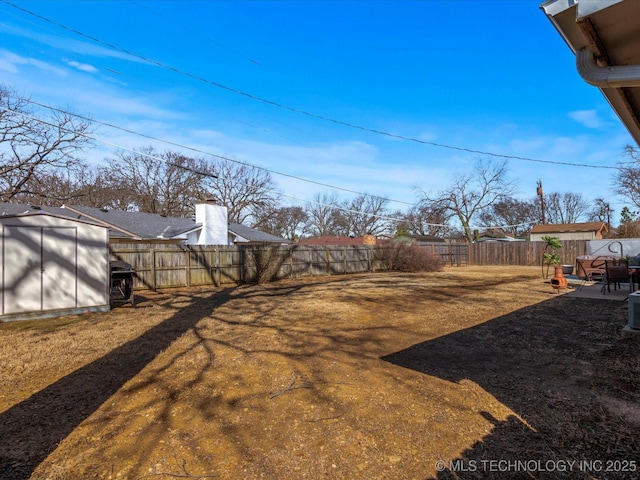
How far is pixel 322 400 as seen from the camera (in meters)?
3.29

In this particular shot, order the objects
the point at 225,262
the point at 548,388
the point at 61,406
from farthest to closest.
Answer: the point at 225,262, the point at 548,388, the point at 61,406

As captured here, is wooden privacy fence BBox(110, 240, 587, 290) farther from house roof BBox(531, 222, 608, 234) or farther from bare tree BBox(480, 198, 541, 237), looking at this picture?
bare tree BBox(480, 198, 541, 237)

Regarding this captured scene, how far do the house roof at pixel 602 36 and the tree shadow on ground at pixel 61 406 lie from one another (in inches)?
153

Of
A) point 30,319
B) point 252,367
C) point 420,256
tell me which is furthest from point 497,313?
point 420,256

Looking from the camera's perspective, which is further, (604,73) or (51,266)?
(51,266)

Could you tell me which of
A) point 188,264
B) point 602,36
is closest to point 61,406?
point 602,36

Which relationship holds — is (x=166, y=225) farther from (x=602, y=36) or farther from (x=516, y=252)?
(x=516, y=252)

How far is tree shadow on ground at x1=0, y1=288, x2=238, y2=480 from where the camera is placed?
8.14 feet

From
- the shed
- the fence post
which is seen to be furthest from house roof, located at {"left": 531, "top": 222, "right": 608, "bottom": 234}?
the shed

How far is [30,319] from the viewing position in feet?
23.8

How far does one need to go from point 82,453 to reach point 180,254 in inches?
443

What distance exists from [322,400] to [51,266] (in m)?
7.22

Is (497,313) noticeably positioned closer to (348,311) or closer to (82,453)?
(348,311)

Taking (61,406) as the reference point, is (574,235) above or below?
above
